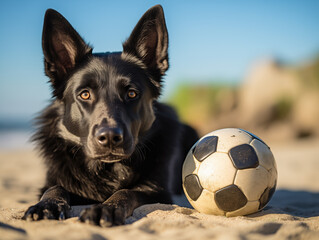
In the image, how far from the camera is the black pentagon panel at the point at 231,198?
2.48 meters

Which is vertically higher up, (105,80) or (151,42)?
(151,42)

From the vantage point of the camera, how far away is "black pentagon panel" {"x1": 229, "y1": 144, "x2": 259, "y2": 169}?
252 centimetres

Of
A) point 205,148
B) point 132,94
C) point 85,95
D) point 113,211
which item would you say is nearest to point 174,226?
point 113,211

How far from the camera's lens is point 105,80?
3.00m

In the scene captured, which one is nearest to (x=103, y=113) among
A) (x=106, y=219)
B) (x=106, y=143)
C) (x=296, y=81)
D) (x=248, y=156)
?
(x=106, y=143)

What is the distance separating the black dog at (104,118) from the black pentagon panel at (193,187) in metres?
0.40

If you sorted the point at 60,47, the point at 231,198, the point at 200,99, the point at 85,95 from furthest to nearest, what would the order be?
the point at 200,99
the point at 60,47
the point at 85,95
the point at 231,198

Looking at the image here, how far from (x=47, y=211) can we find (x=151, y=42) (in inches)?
81.6

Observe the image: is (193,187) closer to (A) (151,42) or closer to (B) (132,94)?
(B) (132,94)

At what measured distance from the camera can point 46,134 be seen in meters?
3.36

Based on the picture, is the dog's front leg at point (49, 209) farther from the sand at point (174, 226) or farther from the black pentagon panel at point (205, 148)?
the black pentagon panel at point (205, 148)

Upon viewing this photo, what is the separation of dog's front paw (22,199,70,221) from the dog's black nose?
0.59m

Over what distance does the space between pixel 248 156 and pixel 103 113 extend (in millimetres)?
1312

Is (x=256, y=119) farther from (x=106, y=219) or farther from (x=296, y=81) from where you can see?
(x=106, y=219)
